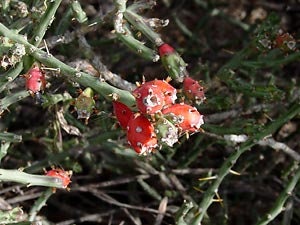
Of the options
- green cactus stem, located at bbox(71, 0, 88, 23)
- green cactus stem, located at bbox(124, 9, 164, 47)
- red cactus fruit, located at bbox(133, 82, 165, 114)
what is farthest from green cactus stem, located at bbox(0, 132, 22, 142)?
red cactus fruit, located at bbox(133, 82, 165, 114)

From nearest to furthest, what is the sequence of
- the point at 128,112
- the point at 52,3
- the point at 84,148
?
the point at 128,112 < the point at 52,3 < the point at 84,148

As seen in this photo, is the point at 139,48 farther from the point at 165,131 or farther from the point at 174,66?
the point at 165,131

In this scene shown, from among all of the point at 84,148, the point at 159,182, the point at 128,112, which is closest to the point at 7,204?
the point at 84,148

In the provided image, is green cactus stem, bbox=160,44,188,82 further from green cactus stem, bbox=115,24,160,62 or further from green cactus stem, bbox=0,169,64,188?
green cactus stem, bbox=0,169,64,188

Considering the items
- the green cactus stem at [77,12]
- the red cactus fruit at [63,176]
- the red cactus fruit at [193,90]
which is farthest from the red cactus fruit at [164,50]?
the red cactus fruit at [63,176]

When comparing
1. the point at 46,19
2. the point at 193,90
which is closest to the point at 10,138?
the point at 46,19

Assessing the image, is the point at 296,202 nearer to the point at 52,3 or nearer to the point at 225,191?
the point at 225,191
